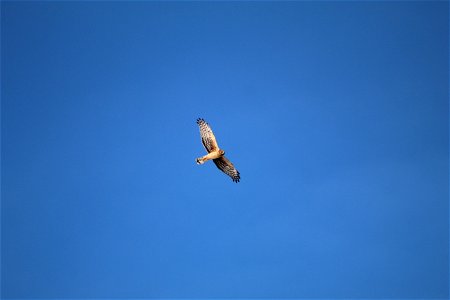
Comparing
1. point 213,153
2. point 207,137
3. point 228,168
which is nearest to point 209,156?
point 213,153

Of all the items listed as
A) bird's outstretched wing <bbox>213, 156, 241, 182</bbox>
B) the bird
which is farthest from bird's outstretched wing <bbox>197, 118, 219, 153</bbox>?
bird's outstretched wing <bbox>213, 156, 241, 182</bbox>

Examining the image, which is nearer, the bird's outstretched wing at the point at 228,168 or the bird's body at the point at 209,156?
the bird's body at the point at 209,156

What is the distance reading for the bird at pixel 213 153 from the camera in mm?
36125

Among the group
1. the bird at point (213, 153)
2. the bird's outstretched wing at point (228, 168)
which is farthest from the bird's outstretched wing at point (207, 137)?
the bird's outstretched wing at point (228, 168)

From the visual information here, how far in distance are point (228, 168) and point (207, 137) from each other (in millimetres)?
2862

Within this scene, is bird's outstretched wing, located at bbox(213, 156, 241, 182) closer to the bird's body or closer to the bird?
the bird

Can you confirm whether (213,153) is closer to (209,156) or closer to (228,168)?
(209,156)

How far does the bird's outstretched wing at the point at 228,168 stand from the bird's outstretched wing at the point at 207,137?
1318mm

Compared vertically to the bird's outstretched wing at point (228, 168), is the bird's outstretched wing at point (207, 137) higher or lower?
higher

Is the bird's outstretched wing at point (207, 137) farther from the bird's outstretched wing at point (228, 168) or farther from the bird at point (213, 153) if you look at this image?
the bird's outstretched wing at point (228, 168)

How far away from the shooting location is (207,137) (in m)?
36.9

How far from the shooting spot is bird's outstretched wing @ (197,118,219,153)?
120 feet

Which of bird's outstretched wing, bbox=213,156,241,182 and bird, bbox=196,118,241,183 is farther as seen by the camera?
bird's outstretched wing, bbox=213,156,241,182

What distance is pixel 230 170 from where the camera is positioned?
38156 mm
